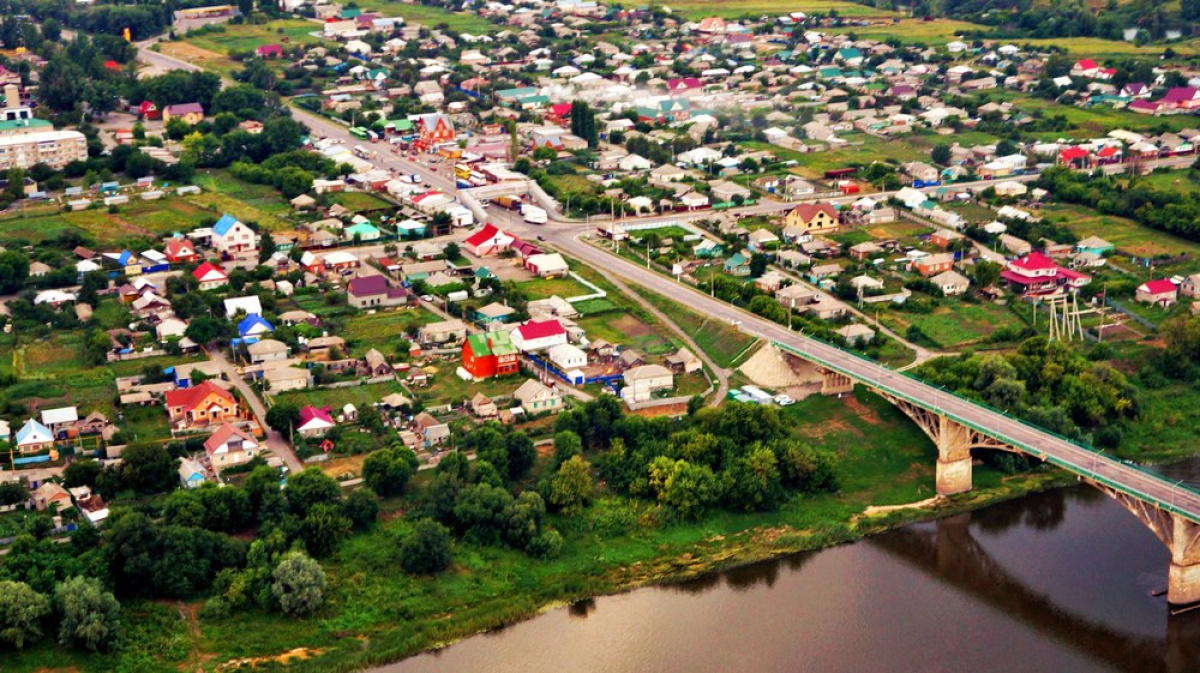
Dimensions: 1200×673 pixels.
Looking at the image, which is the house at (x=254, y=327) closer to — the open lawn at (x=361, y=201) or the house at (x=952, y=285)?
the open lawn at (x=361, y=201)

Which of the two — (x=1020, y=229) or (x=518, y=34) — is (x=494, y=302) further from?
(x=518, y=34)

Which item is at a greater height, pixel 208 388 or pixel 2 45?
pixel 2 45

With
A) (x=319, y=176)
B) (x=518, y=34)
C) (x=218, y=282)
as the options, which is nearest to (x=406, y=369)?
(x=218, y=282)

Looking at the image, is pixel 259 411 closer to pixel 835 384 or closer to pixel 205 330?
pixel 205 330

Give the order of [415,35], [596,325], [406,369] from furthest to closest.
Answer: [415,35] → [596,325] → [406,369]

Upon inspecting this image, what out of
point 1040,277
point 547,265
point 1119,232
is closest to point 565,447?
point 547,265

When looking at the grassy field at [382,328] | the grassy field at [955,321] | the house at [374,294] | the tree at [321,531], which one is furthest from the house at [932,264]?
the tree at [321,531]
